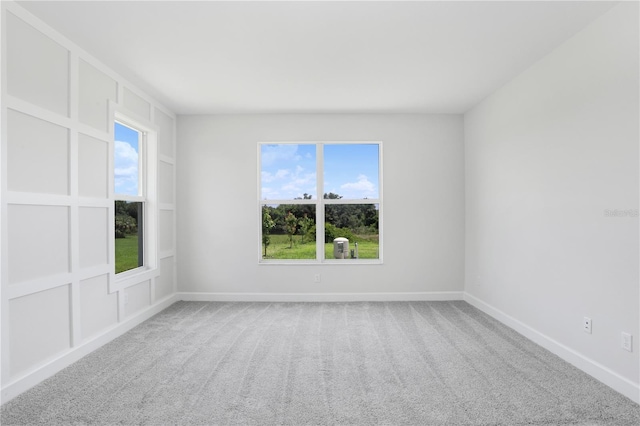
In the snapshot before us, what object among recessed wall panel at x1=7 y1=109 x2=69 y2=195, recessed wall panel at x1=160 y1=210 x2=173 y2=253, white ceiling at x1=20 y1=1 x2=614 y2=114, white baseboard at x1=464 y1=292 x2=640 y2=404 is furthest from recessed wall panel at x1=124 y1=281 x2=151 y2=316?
white baseboard at x1=464 y1=292 x2=640 y2=404

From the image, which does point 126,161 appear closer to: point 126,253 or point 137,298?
point 126,253

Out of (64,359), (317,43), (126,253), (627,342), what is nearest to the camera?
(627,342)

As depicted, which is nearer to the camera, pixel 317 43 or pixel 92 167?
pixel 317 43

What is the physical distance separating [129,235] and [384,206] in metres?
3.25

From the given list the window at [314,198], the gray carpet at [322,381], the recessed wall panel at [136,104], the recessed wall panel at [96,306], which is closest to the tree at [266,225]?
the window at [314,198]

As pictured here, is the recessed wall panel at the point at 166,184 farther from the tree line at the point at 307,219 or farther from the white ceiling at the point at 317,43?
the tree line at the point at 307,219

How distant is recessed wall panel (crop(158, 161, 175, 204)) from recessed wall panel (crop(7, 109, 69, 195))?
180 centimetres

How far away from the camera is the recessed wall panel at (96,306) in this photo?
319 centimetres

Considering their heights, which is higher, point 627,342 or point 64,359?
point 627,342

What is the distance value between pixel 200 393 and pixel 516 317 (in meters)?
Answer: 3.14

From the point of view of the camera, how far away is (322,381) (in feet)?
8.79

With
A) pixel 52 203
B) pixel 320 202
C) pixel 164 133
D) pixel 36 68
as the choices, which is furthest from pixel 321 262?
pixel 36 68

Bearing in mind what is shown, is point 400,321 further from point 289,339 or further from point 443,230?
point 443,230

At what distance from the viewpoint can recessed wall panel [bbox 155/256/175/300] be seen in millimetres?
4742
